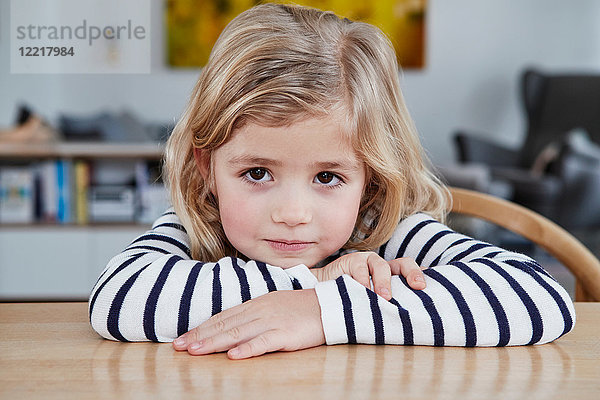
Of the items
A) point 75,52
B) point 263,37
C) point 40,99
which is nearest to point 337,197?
point 263,37

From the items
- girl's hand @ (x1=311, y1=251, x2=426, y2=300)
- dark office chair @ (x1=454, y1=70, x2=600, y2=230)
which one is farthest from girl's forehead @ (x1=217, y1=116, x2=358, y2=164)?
dark office chair @ (x1=454, y1=70, x2=600, y2=230)

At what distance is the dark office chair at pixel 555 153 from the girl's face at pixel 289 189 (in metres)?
2.75

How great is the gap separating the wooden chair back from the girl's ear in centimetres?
41

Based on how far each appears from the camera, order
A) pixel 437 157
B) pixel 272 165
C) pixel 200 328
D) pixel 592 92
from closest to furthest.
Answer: pixel 200 328 → pixel 272 165 → pixel 592 92 → pixel 437 157

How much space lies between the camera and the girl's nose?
642mm

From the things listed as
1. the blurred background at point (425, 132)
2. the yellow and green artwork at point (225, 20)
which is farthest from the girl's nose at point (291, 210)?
the yellow and green artwork at point (225, 20)

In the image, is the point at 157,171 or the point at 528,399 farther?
the point at 157,171

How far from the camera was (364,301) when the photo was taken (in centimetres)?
54

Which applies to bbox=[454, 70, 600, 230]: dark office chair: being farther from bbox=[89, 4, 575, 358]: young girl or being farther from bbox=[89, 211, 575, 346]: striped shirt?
bbox=[89, 211, 575, 346]: striped shirt

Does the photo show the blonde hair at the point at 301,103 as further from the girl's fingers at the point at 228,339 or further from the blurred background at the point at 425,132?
the blurred background at the point at 425,132

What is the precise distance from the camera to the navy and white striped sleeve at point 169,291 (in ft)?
1.76

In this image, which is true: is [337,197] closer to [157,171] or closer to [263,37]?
[263,37]

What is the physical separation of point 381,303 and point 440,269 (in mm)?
89

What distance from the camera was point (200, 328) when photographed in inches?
20.5
